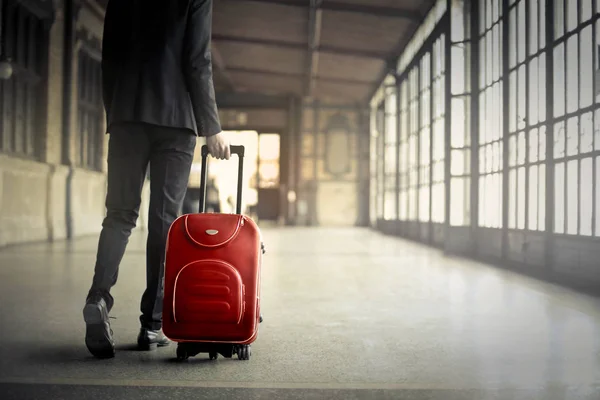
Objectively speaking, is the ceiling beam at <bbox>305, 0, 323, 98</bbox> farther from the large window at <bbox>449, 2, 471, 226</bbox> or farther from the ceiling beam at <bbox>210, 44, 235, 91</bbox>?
the large window at <bbox>449, 2, 471, 226</bbox>

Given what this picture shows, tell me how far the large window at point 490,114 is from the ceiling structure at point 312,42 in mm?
2643

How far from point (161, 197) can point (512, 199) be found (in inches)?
183

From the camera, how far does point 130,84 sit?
2.20m

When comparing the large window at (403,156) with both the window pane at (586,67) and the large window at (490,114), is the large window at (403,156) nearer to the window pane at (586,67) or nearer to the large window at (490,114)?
the large window at (490,114)

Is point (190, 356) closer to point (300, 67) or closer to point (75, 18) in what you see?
point (75, 18)

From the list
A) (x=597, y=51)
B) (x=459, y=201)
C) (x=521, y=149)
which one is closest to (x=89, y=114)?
(x=459, y=201)

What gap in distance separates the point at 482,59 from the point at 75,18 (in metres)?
6.45

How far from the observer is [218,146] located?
86.7 inches

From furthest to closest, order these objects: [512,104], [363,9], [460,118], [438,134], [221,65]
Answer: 1. [221,65]
2. [363,9]
3. [438,134]
4. [460,118]
5. [512,104]

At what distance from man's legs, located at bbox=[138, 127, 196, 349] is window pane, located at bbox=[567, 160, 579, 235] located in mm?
3422

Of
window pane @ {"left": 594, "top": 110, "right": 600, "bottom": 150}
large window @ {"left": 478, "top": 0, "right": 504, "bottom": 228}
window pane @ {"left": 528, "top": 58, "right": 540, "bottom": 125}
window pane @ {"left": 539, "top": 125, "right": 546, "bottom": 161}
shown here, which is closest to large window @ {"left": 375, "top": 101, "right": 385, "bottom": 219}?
large window @ {"left": 478, "top": 0, "right": 504, "bottom": 228}

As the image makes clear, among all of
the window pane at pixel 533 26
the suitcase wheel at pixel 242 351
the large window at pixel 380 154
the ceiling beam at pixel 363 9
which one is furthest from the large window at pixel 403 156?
the suitcase wheel at pixel 242 351

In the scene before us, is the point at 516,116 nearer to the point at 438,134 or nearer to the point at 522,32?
the point at 522,32

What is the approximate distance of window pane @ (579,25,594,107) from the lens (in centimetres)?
450
